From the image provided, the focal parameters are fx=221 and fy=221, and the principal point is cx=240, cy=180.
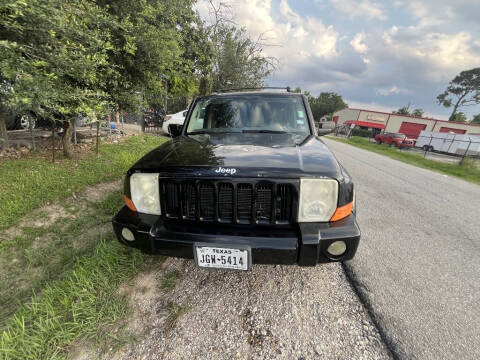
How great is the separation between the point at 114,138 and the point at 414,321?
8962 millimetres

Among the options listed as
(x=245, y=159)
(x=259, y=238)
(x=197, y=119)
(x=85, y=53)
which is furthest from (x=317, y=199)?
(x=85, y=53)

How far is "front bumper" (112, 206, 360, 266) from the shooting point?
4.73 ft

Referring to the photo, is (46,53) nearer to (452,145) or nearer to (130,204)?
(130,204)

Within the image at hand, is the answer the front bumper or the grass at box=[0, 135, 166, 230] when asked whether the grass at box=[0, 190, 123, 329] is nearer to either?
the grass at box=[0, 135, 166, 230]

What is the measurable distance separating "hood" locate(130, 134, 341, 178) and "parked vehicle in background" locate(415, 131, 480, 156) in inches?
880

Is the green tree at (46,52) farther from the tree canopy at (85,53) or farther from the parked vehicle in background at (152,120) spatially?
the parked vehicle in background at (152,120)

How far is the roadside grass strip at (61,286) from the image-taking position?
1.46 metres

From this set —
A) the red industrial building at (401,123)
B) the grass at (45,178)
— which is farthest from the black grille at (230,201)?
the red industrial building at (401,123)

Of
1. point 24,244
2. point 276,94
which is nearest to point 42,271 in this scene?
point 24,244

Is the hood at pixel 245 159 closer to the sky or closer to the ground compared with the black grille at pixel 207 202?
closer to the sky

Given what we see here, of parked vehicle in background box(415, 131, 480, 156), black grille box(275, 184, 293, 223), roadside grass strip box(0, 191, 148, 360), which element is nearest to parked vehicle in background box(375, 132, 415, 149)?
parked vehicle in background box(415, 131, 480, 156)

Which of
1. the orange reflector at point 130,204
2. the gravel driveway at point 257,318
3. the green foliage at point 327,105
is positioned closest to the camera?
the gravel driveway at point 257,318

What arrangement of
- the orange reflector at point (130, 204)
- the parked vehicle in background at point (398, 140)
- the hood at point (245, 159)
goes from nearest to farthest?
the hood at point (245, 159) < the orange reflector at point (130, 204) < the parked vehicle in background at point (398, 140)

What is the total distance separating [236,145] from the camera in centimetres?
199
